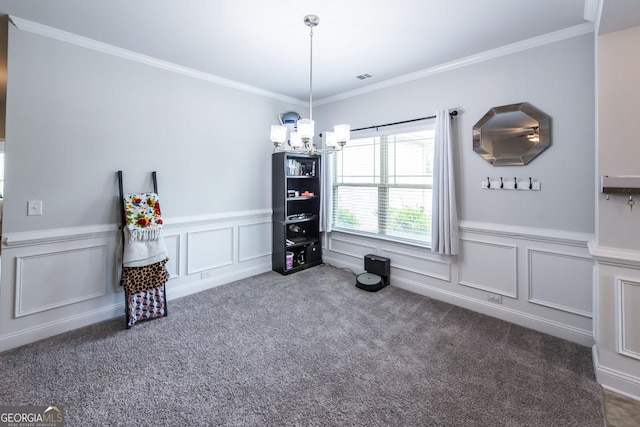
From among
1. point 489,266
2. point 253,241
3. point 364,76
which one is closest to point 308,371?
point 489,266

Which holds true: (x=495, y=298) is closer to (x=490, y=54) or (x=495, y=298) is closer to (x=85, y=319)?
(x=490, y=54)

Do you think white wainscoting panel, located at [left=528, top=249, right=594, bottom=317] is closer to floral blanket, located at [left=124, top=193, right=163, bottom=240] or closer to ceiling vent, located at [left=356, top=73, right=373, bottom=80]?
ceiling vent, located at [left=356, top=73, right=373, bottom=80]

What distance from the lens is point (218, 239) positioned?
377cm

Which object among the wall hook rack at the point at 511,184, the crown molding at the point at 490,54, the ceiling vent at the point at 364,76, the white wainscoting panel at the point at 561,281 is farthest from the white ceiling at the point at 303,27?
the white wainscoting panel at the point at 561,281

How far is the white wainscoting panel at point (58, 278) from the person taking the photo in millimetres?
2457

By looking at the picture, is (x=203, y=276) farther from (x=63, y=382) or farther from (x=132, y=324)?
(x=63, y=382)

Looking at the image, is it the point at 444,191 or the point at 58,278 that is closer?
the point at 58,278

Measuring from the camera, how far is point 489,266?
9.85 feet

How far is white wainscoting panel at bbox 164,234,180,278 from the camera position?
3.34 m

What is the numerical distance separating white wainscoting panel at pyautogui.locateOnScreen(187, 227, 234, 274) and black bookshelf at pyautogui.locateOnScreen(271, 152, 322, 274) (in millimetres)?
710

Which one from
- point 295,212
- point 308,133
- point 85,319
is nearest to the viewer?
point 308,133

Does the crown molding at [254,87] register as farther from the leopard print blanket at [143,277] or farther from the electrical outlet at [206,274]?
the electrical outlet at [206,274]

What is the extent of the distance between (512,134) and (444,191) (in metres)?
0.81

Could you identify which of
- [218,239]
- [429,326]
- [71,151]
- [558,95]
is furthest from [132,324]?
[558,95]
